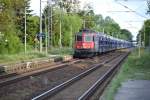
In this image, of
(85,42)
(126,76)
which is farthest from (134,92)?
(85,42)

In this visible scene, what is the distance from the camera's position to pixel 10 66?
3259 cm

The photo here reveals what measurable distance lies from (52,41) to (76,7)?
25.2 m

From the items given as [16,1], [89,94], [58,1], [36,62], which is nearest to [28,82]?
[89,94]

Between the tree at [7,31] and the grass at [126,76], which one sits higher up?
the tree at [7,31]

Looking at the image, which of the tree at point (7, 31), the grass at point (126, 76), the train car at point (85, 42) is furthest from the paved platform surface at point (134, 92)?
the tree at point (7, 31)

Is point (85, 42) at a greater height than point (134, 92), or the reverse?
point (85, 42)

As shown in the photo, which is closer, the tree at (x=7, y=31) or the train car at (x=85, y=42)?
the tree at (x=7, y=31)

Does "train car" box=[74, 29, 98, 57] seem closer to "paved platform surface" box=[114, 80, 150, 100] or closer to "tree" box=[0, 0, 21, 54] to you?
"tree" box=[0, 0, 21, 54]

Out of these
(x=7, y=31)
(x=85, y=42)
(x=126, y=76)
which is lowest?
(x=126, y=76)

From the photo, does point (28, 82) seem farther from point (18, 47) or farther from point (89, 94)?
point (18, 47)

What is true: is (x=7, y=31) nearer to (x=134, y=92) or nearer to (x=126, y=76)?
(x=126, y=76)

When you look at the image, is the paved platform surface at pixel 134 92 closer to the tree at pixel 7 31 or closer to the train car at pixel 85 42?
the train car at pixel 85 42

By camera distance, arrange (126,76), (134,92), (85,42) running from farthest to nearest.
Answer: (85,42), (126,76), (134,92)

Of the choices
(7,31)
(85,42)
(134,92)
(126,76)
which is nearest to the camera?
(134,92)
